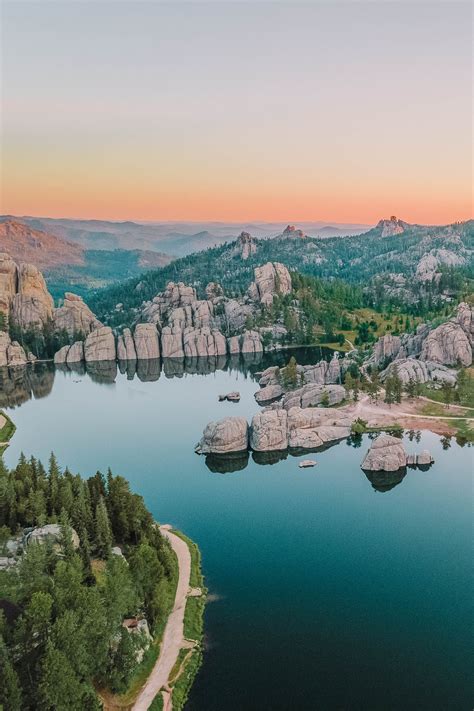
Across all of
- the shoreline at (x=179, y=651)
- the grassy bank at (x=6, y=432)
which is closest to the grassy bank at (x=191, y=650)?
the shoreline at (x=179, y=651)

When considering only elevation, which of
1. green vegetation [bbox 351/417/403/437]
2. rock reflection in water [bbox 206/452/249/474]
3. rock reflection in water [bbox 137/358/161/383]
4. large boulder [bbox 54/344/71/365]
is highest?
large boulder [bbox 54/344/71/365]

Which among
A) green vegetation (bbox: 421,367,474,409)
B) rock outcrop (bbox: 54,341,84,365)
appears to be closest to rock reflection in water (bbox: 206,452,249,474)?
green vegetation (bbox: 421,367,474,409)

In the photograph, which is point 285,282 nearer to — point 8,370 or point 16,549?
point 8,370

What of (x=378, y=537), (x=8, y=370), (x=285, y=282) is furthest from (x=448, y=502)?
(x=285, y=282)

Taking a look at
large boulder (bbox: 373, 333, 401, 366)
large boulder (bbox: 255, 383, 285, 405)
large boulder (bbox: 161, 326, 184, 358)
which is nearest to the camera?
large boulder (bbox: 255, 383, 285, 405)

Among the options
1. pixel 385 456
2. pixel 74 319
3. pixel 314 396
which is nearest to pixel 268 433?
pixel 385 456

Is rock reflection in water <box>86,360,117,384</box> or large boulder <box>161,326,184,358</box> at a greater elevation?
large boulder <box>161,326,184,358</box>

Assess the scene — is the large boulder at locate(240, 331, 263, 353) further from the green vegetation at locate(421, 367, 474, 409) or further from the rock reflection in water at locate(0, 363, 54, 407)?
the green vegetation at locate(421, 367, 474, 409)
